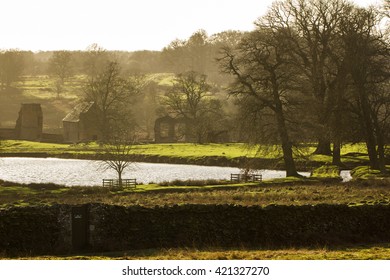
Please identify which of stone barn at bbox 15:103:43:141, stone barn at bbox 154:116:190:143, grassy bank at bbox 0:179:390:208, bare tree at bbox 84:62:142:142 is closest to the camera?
grassy bank at bbox 0:179:390:208

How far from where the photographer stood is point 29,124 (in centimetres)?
11612

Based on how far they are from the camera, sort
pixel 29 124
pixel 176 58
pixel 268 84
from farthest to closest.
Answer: pixel 176 58, pixel 29 124, pixel 268 84

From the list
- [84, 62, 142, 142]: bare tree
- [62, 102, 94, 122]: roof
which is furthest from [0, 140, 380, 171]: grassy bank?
[62, 102, 94, 122]: roof

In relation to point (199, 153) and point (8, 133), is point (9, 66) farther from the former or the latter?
point (199, 153)

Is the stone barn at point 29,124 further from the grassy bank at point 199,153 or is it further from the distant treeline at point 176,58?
the distant treeline at point 176,58

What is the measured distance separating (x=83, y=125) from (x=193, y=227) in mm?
88854

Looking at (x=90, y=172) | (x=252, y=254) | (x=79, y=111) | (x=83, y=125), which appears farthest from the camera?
(x=79, y=111)

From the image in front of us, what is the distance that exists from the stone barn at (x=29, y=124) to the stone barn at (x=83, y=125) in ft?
16.1

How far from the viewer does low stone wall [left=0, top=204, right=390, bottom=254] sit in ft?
79.2

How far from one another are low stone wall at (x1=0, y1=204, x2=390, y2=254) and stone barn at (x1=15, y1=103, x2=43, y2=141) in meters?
91.7

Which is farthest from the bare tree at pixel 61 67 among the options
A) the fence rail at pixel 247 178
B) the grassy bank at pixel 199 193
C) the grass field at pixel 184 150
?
the grassy bank at pixel 199 193

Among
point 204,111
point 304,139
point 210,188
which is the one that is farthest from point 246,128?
point 204,111

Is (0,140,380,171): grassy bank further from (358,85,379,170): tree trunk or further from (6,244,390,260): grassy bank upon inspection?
(6,244,390,260): grassy bank

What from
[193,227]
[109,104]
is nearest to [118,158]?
[193,227]
